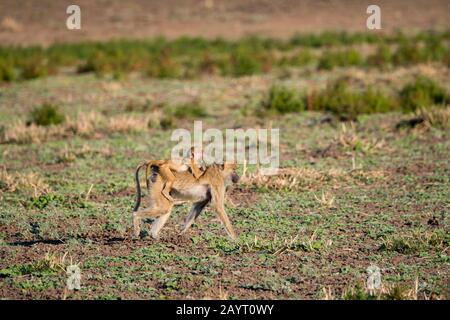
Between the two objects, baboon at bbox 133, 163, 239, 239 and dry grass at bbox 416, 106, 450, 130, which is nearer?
baboon at bbox 133, 163, 239, 239

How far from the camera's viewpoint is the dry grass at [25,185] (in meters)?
10.0

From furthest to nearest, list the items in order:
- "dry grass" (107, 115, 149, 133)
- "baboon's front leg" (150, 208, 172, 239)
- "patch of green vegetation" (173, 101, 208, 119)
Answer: "patch of green vegetation" (173, 101, 208, 119)
"dry grass" (107, 115, 149, 133)
"baboon's front leg" (150, 208, 172, 239)

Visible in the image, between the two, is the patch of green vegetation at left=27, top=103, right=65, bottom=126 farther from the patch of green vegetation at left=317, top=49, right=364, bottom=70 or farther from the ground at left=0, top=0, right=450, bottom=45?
the ground at left=0, top=0, right=450, bottom=45

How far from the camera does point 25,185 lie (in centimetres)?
1019

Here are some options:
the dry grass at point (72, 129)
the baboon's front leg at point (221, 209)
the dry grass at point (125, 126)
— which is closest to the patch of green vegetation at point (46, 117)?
the dry grass at point (72, 129)

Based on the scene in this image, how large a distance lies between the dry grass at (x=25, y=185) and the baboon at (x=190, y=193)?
2.60 metres

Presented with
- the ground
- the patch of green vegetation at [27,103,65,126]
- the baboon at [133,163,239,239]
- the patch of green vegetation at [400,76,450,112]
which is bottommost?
the baboon at [133,163,239,239]

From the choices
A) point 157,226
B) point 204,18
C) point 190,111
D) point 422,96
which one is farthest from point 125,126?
point 204,18

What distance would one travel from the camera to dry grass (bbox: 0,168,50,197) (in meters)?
10.0

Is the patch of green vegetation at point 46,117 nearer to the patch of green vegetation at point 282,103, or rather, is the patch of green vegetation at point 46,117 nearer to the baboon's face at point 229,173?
the patch of green vegetation at point 282,103

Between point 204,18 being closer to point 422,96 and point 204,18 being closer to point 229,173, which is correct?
point 422,96

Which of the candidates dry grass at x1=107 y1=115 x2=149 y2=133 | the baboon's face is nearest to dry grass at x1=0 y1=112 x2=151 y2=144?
dry grass at x1=107 y1=115 x2=149 y2=133

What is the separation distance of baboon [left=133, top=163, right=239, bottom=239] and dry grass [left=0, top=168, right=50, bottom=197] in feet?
8.53
